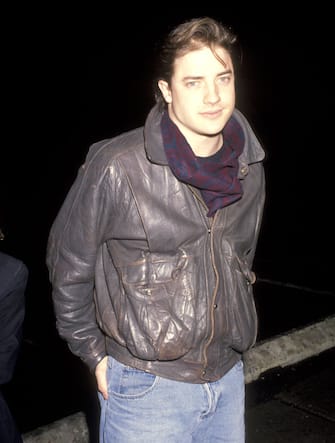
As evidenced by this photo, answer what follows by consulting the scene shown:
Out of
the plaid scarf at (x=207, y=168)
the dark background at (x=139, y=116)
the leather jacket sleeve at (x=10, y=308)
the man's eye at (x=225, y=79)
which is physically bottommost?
the dark background at (x=139, y=116)

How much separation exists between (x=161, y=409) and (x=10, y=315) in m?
0.76

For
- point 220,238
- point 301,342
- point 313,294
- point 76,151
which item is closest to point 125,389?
point 220,238

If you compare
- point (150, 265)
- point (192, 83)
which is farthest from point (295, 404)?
point (192, 83)

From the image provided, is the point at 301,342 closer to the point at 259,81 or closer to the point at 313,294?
the point at 313,294

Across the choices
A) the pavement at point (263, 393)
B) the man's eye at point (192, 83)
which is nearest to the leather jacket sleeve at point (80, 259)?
the man's eye at point (192, 83)

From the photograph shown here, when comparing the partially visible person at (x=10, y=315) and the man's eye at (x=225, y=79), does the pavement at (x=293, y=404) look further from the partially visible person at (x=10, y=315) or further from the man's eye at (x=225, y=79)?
→ the man's eye at (x=225, y=79)

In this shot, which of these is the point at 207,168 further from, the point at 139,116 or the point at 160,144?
the point at 139,116

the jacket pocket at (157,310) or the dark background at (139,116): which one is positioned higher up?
the jacket pocket at (157,310)

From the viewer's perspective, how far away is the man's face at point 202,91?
237 centimetres

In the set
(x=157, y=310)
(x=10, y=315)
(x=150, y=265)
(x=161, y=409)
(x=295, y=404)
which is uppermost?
(x=150, y=265)

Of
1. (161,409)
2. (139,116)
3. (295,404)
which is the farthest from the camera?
(139,116)

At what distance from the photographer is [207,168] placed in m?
2.44

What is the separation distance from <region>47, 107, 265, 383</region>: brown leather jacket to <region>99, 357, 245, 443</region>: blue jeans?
47mm

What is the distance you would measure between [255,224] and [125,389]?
2.68 feet
